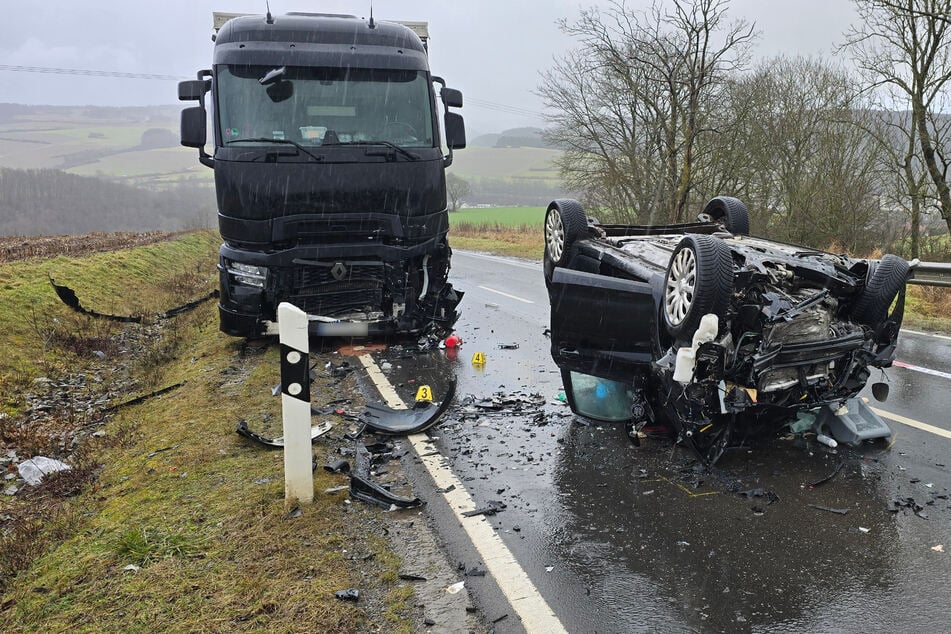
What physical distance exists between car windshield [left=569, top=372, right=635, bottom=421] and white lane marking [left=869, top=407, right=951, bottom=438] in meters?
2.06

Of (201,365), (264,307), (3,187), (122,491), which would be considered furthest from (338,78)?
(3,187)

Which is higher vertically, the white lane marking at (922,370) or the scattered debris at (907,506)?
the white lane marking at (922,370)

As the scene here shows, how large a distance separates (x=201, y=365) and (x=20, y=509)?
3.31m

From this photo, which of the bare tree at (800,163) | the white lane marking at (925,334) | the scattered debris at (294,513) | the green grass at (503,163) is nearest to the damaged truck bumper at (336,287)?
the scattered debris at (294,513)

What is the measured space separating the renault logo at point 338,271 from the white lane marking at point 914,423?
17.1 feet

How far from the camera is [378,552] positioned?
3.46 metres

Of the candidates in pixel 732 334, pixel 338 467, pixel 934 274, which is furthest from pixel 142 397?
pixel 934 274

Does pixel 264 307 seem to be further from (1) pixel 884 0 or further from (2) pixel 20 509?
(1) pixel 884 0

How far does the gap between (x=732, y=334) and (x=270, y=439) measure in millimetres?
3407

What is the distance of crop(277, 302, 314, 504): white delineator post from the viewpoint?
3873 millimetres

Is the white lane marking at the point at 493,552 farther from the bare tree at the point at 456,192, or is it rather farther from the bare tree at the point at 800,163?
the bare tree at the point at 456,192

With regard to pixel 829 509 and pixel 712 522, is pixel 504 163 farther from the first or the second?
pixel 712 522

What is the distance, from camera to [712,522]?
378cm

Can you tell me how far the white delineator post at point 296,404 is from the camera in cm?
387
